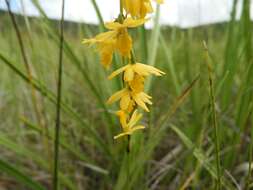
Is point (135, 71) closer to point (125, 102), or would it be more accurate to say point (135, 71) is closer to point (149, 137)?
point (125, 102)

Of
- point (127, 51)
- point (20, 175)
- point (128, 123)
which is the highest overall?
point (127, 51)

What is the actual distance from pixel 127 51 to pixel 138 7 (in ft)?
0.20

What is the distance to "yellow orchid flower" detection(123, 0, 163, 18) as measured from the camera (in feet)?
1.73

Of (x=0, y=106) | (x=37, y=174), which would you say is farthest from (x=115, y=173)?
(x=0, y=106)

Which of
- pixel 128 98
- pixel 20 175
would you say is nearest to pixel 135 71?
pixel 128 98

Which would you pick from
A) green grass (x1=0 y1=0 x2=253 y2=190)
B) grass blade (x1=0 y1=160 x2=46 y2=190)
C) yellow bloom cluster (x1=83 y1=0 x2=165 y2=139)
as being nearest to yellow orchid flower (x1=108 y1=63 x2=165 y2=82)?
yellow bloom cluster (x1=83 y1=0 x2=165 y2=139)

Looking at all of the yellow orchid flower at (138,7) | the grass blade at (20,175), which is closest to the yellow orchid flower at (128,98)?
the yellow orchid flower at (138,7)

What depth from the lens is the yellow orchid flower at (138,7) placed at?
0.53 meters

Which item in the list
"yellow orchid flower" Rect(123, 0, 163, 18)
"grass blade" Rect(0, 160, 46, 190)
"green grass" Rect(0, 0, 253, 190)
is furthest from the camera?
"green grass" Rect(0, 0, 253, 190)

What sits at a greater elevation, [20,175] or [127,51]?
[127,51]

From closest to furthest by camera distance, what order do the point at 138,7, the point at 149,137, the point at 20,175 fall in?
the point at 138,7 → the point at 20,175 → the point at 149,137

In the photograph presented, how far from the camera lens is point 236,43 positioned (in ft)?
3.89

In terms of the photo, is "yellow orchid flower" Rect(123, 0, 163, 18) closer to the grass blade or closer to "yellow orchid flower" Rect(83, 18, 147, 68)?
"yellow orchid flower" Rect(83, 18, 147, 68)

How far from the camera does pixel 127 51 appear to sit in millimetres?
545
